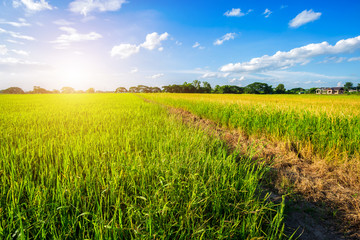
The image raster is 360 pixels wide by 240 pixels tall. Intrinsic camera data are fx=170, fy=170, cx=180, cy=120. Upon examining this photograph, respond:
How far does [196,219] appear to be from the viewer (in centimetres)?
150

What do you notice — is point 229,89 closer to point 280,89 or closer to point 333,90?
point 280,89

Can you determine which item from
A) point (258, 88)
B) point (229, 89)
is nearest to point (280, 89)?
point (258, 88)

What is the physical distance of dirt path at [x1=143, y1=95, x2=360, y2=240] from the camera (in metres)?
1.69

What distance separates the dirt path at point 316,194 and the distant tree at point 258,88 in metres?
80.9

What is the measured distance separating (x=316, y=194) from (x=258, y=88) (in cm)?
9000

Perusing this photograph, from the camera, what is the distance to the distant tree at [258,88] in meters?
77.8

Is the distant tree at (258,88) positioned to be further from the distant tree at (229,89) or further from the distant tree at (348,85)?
the distant tree at (348,85)

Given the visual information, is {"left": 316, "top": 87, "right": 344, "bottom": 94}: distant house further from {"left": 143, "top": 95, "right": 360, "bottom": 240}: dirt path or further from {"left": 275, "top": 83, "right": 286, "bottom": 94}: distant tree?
{"left": 143, "top": 95, "right": 360, "bottom": 240}: dirt path

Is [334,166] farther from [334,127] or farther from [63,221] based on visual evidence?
[63,221]

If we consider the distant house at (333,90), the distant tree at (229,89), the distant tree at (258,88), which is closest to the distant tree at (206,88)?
the distant tree at (229,89)

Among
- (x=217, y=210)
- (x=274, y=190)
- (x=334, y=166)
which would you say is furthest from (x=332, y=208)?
(x=217, y=210)

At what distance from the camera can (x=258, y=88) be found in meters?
82.8

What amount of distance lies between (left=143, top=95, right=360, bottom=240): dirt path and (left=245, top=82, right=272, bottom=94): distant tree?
80893 mm

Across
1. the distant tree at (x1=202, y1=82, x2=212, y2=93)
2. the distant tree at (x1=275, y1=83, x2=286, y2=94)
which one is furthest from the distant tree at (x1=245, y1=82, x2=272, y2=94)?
the distant tree at (x1=202, y1=82, x2=212, y2=93)
